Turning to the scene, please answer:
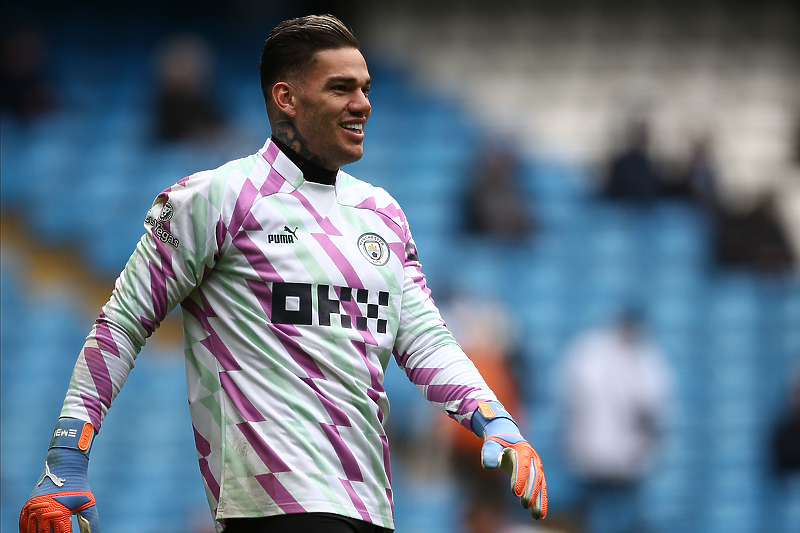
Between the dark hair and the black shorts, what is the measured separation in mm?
1146

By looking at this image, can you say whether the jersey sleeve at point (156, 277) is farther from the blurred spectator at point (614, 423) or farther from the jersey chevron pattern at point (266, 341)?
the blurred spectator at point (614, 423)

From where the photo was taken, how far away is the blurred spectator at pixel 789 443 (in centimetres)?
851

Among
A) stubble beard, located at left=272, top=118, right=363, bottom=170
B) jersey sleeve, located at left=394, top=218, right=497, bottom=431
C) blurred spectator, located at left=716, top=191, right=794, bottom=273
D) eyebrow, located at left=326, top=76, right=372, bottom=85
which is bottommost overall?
jersey sleeve, located at left=394, top=218, right=497, bottom=431

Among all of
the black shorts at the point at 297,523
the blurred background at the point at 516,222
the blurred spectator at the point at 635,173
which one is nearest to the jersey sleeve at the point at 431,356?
the black shorts at the point at 297,523

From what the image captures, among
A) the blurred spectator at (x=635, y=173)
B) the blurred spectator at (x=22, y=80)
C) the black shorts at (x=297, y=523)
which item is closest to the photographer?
the black shorts at (x=297, y=523)

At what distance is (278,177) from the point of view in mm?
2723

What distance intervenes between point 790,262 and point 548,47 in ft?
12.5

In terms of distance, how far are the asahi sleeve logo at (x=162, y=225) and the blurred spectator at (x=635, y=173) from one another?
7887 mm

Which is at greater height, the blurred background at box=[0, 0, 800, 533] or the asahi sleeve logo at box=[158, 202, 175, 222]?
the blurred background at box=[0, 0, 800, 533]

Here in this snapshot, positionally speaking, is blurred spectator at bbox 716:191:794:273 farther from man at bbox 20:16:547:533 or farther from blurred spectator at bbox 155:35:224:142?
man at bbox 20:16:547:533

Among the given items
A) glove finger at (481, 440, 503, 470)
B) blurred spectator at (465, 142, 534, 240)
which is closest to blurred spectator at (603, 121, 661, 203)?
blurred spectator at (465, 142, 534, 240)

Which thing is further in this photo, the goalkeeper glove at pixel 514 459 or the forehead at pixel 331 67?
the forehead at pixel 331 67

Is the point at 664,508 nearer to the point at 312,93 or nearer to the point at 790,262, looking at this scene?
the point at 790,262

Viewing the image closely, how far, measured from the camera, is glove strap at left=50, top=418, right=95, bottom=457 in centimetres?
243
